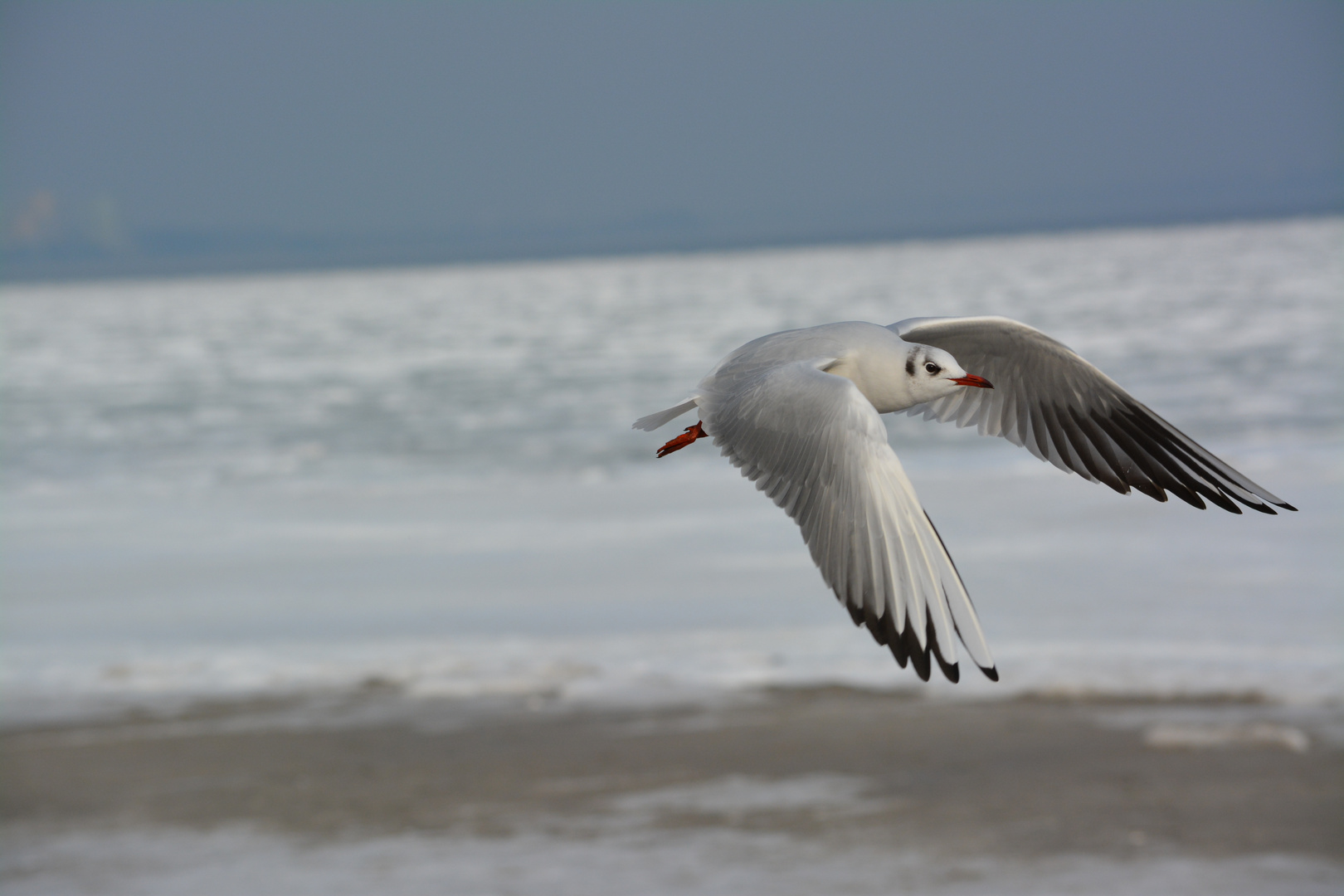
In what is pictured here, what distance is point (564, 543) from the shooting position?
46.6 ft

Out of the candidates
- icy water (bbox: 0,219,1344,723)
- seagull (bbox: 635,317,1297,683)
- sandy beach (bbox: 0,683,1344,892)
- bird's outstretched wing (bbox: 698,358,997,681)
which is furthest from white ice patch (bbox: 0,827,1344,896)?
bird's outstretched wing (bbox: 698,358,997,681)

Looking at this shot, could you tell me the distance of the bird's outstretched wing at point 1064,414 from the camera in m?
3.97

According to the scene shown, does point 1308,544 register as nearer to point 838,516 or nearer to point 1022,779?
point 1022,779

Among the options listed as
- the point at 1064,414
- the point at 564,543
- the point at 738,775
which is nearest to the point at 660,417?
the point at 1064,414

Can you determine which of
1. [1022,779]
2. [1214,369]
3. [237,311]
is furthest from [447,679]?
[237,311]

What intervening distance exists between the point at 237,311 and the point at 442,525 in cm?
5404

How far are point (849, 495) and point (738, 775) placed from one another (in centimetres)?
612

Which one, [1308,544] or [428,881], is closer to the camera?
[428,881]

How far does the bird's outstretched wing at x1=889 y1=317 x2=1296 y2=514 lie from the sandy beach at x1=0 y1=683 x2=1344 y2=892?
4.02 metres

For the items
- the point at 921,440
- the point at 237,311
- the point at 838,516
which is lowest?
the point at 237,311

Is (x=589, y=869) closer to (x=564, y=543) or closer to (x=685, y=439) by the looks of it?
(x=685, y=439)

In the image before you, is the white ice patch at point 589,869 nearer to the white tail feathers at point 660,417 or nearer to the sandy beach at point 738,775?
the sandy beach at point 738,775

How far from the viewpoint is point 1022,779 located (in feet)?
28.7

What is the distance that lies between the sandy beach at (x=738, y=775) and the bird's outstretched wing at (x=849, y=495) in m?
5.05
